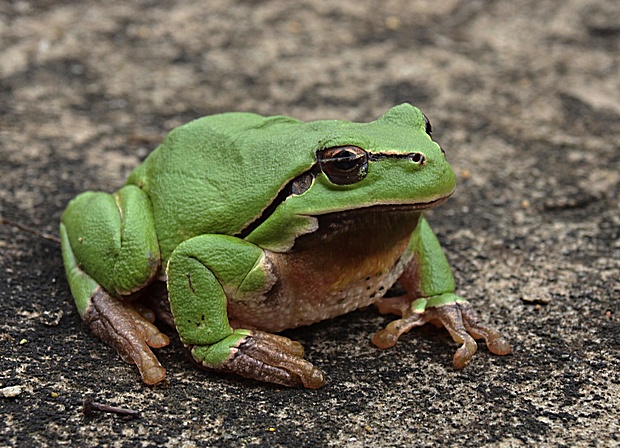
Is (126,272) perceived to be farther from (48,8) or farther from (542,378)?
(48,8)

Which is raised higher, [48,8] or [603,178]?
[48,8]

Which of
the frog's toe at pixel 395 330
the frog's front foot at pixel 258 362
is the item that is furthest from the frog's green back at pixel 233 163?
the frog's toe at pixel 395 330

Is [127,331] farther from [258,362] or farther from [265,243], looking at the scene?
[265,243]

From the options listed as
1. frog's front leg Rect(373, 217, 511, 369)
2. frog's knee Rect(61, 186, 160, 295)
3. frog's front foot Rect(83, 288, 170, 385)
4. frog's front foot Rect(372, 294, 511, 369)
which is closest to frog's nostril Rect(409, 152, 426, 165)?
frog's front leg Rect(373, 217, 511, 369)

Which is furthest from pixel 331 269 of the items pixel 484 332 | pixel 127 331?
pixel 127 331

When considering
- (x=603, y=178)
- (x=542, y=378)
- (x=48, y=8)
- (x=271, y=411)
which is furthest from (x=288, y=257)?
(x=48, y=8)

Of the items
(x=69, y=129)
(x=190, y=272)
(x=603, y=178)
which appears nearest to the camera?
(x=190, y=272)
